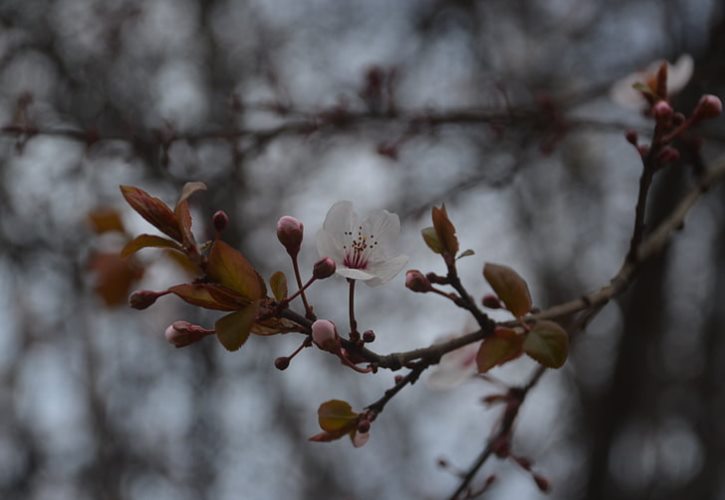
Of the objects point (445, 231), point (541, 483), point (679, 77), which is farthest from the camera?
point (679, 77)

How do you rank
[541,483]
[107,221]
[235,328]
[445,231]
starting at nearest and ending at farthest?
[235,328]
[445,231]
[541,483]
[107,221]

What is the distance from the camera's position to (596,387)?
168 inches

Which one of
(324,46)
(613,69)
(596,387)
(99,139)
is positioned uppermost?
(324,46)

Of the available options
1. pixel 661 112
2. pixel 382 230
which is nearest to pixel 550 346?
Answer: pixel 382 230

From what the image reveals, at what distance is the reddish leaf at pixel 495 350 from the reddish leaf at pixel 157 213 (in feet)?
1.30

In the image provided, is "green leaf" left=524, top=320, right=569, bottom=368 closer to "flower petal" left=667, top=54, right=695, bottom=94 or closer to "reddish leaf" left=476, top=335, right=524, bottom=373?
"reddish leaf" left=476, top=335, right=524, bottom=373

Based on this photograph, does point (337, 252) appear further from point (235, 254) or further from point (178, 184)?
point (178, 184)

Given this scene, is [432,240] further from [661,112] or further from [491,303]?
[661,112]

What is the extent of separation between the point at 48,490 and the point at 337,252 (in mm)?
4873

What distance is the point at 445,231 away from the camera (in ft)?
2.88

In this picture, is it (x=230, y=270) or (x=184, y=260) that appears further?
(x=184, y=260)

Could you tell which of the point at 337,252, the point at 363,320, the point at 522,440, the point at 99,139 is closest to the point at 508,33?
the point at 363,320

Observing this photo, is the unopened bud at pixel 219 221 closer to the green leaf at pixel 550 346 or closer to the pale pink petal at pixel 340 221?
the pale pink petal at pixel 340 221

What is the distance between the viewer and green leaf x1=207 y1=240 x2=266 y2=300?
0.80 meters
